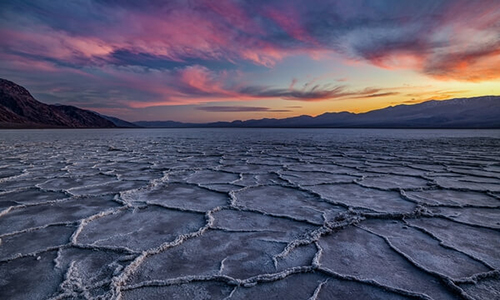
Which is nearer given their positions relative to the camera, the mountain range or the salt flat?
the salt flat

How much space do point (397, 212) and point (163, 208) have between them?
180 cm

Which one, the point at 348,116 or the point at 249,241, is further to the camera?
the point at 348,116

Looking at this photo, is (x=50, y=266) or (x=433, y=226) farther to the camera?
(x=433, y=226)

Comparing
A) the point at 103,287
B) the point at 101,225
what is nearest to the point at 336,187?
the point at 101,225

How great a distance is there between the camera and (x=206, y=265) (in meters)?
1.31

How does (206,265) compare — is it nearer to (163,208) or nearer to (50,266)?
(50,266)

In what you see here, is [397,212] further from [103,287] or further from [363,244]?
[103,287]

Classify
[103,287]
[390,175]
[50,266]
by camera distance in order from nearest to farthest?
1. [103,287]
2. [50,266]
3. [390,175]

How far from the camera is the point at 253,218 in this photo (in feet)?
6.53

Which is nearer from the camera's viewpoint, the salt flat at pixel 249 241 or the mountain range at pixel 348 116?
the salt flat at pixel 249 241

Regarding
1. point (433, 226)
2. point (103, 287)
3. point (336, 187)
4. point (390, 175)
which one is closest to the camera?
point (103, 287)

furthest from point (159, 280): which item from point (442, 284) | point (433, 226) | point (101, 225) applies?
point (433, 226)

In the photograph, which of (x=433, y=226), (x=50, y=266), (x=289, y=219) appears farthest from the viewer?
(x=289, y=219)

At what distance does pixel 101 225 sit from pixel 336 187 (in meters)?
2.24
